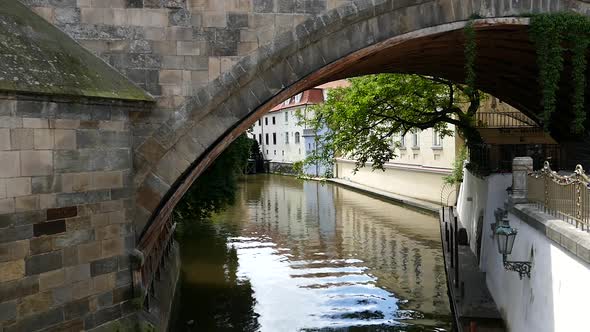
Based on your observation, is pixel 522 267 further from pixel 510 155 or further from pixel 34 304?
pixel 34 304

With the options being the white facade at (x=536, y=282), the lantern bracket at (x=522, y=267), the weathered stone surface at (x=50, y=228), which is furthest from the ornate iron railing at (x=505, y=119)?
the weathered stone surface at (x=50, y=228)

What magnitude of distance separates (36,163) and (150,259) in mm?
5569

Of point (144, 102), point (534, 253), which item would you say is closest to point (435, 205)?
point (534, 253)

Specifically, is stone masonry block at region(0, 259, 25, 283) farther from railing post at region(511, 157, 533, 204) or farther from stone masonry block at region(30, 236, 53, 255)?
railing post at region(511, 157, 533, 204)

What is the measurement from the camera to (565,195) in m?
7.29

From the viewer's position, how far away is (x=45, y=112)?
6.82 m

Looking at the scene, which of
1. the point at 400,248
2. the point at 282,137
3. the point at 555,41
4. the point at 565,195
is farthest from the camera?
the point at 282,137

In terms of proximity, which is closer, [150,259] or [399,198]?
[150,259]

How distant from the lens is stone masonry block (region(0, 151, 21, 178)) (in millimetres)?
6473

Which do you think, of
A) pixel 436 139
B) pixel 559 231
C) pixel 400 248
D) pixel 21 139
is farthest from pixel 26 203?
pixel 436 139

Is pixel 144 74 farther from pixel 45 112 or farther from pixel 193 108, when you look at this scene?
pixel 45 112

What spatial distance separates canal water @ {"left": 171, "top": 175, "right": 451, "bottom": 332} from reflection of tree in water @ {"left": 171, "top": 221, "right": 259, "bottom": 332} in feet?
0.09

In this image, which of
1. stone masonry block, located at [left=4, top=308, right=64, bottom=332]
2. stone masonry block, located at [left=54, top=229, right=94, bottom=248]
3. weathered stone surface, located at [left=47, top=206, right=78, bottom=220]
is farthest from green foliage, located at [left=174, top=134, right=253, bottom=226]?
stone masonry block, located at [left=4, top=308, right=64, bottom=332]

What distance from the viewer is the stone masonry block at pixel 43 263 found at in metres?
6.69
